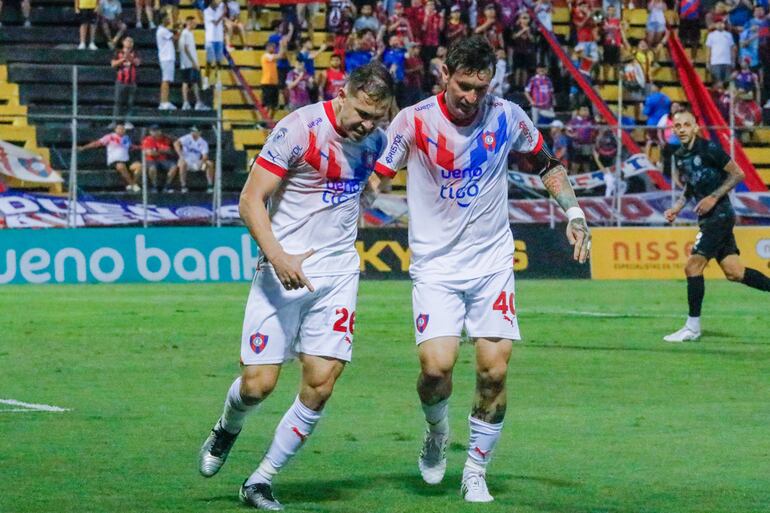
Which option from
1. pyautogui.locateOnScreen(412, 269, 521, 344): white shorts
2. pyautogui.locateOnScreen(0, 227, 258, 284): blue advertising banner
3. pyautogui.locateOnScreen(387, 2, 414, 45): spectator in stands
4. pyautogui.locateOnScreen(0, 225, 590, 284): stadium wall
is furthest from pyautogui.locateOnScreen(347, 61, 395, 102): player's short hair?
pyautogui.locateOnScreen(387, 2, 414, 45): spectator in stands

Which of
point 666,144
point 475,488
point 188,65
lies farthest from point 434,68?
point 475,488

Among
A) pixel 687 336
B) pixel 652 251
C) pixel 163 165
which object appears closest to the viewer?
pixel 687 336

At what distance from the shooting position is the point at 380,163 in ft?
27.4

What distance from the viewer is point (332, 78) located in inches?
1256

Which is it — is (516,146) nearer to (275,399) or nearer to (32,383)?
(275,399)

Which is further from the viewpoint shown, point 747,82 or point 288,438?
point 747,82

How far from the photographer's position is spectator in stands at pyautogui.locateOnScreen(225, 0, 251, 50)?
34.1 meters

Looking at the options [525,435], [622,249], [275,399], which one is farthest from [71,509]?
[622,249]

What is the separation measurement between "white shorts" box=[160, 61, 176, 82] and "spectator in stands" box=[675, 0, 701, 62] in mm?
12251

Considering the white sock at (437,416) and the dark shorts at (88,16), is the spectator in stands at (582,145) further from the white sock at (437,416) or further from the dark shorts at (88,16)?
the white sock at (437,416)

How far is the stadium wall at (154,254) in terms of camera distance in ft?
86.7

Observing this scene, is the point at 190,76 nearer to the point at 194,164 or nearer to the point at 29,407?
the point at 194,164

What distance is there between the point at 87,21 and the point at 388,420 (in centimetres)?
2332

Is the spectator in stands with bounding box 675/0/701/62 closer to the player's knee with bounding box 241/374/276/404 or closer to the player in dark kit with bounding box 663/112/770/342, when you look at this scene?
the player in dark kit with bounding box 663/112/770/342
